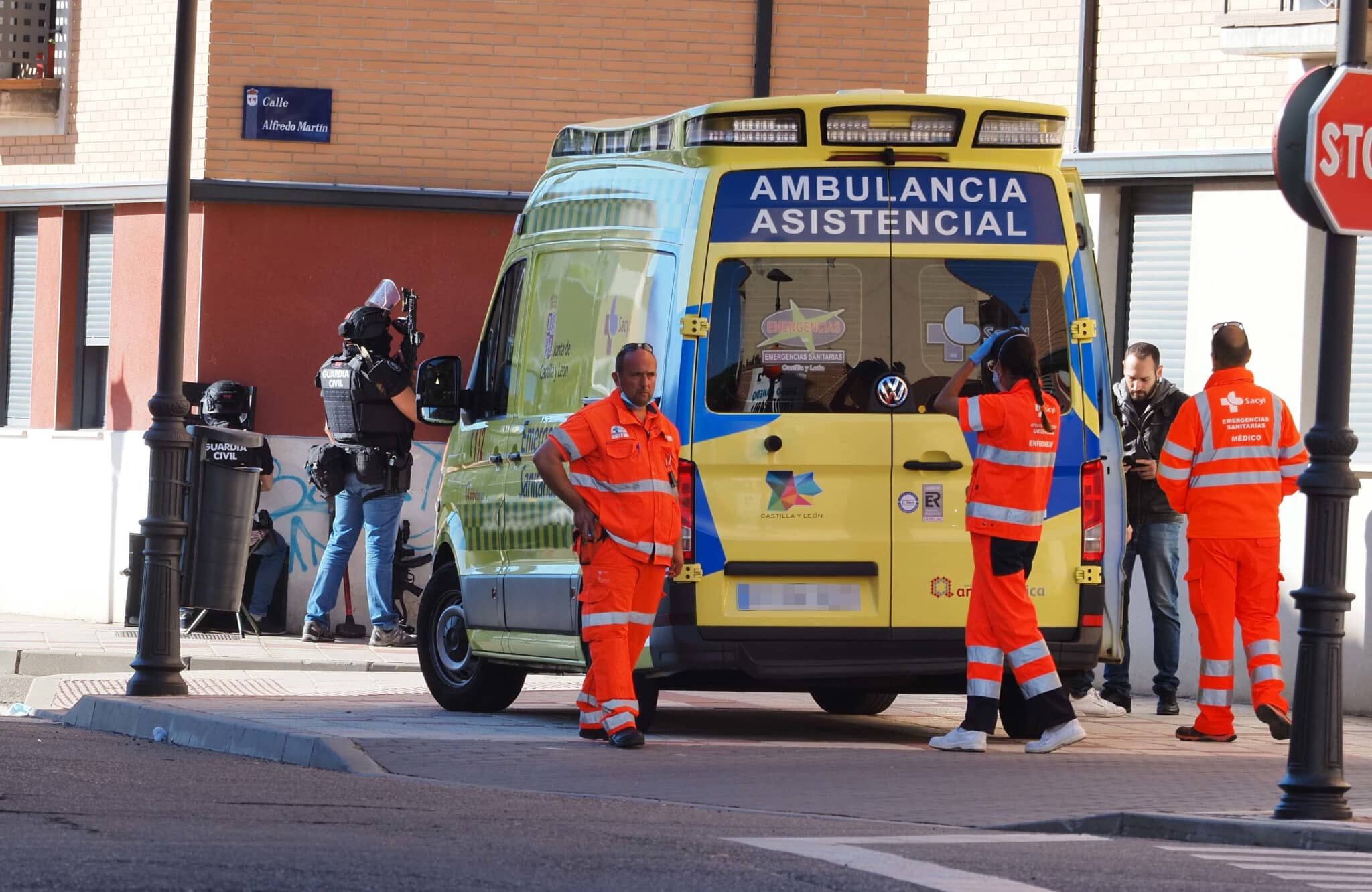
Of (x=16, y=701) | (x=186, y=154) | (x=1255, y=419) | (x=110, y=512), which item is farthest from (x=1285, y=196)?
(x=110, y=512)

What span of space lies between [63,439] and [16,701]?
558 cm

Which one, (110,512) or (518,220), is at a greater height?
(518,220)

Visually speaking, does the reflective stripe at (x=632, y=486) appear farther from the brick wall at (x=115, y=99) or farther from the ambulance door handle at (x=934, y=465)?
the brick wall at (x=115, y=99)

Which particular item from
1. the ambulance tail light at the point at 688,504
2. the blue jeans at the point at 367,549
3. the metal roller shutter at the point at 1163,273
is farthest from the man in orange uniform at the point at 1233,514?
the blue jeans at the point at 367,549

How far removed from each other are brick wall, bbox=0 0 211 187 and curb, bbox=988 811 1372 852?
11365mm

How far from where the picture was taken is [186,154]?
12797 millimetres

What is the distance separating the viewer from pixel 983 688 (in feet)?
32.9

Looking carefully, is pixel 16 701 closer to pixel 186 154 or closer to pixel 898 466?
pixel 186 154

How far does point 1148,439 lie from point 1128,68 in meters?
2.91

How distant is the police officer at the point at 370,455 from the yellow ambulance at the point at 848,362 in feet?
18.3

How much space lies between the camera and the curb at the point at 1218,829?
308 inches

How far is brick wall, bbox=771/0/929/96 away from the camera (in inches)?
719

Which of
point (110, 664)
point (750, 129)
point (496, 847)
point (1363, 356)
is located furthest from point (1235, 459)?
point (110, 664)

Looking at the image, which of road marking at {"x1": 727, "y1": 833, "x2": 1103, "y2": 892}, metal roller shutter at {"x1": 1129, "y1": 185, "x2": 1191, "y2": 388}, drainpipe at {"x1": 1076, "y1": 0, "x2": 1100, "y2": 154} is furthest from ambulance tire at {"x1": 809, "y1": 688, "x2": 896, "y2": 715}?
road marking at {"x1": 727, "y1": 833, "x2": 1103, "y2": 892}
